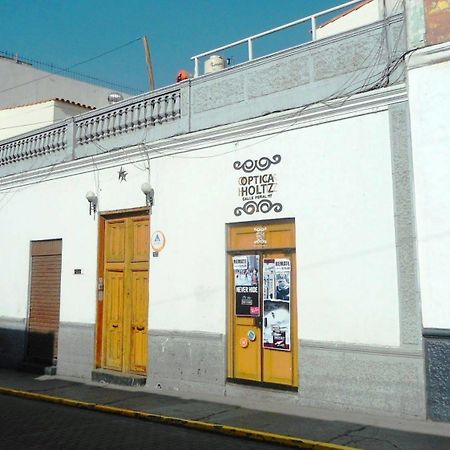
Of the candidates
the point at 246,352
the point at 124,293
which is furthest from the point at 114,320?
the point at 246,352

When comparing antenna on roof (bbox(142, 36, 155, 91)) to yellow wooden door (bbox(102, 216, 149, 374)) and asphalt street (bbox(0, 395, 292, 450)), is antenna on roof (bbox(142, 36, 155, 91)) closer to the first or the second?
yellow wooden door (bbox(102, 216, 149, 374))

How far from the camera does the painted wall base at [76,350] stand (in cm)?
1138

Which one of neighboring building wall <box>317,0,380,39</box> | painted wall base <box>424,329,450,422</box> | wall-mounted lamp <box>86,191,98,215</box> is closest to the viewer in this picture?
painted wall base <box>424,329,450,422</box>

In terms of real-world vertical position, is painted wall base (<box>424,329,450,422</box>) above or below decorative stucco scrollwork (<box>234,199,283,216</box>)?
below

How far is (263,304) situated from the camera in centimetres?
898

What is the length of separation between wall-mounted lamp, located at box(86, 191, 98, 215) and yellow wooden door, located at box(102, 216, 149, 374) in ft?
1.47

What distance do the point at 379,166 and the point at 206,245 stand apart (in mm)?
3356

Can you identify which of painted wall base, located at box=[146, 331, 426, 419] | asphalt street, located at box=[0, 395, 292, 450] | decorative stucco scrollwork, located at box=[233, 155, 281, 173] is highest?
decorative stucco scrollwork, located at box=[233, 155, 281, 173]

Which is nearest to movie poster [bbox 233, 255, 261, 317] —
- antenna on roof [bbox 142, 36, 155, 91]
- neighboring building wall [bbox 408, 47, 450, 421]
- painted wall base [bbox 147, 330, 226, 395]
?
painted wall base [bbox 147, 330, 226, 395]

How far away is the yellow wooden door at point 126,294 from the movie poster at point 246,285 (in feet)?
7.17

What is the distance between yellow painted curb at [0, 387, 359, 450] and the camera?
636 centimetres

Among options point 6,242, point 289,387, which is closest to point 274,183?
point 289,387

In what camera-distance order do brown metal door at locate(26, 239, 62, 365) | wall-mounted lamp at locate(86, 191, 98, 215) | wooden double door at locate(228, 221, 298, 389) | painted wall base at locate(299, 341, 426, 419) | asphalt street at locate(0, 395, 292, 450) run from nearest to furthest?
asphalt street at locate(0, 395, 292, 450) → painted wall base at locate(299, 341, 426, 419) → wooden double door at locate(228, 221, 298, 389) → wall-mounted lamp at locate(86, 191, 98, 215) → brown metal door at locate(26, 239, 62, 365)

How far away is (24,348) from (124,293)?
362 centimetres
